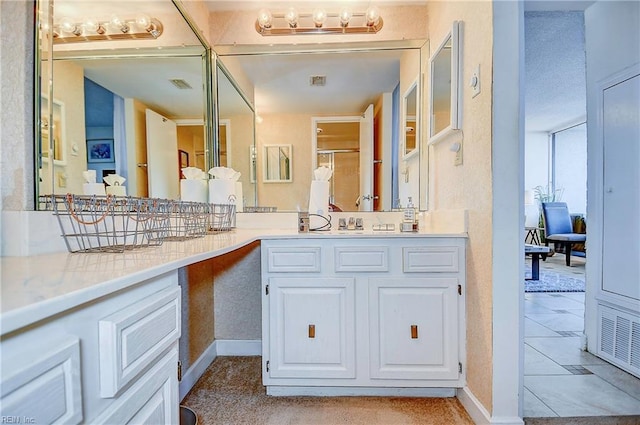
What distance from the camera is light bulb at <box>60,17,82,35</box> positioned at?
37.9 inches

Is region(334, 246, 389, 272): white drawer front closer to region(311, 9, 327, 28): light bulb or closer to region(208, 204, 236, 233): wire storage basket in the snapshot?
region(208, 204, 236, 233): wire storage basket

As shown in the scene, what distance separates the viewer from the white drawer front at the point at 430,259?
152cm

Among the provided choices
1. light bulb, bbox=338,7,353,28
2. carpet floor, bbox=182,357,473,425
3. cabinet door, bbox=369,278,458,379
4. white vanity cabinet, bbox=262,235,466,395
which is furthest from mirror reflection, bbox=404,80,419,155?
carpet floor, bbox=182,357,473,425

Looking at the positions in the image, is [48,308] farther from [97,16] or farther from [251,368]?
[251,368]

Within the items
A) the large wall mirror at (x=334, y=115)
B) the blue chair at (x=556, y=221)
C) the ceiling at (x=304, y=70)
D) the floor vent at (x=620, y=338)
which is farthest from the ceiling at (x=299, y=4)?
the blue chair at (x=556, y=221)

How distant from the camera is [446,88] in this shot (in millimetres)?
1738

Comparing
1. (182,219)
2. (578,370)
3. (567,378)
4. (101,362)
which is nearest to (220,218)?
(182,219)

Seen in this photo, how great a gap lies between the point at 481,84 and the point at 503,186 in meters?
0.47

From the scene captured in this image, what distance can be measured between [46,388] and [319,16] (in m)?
2.30

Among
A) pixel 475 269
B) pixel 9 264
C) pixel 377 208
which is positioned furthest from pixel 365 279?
pixel 9 264

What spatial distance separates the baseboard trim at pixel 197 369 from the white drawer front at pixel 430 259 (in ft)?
4.29

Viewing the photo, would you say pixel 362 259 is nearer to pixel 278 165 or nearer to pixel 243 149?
pixel 278 165

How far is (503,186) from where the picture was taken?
4.20 ft

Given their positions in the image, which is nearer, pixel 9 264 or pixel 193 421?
pixel 9 264
